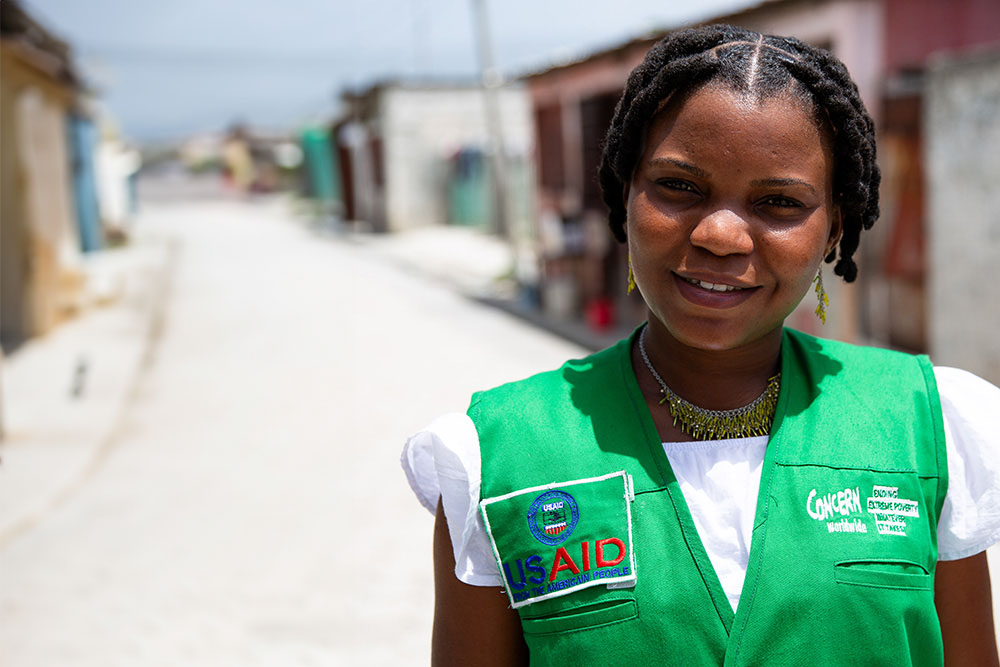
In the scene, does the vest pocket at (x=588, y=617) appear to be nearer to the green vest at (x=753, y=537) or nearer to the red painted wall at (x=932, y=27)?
the green vest at (x=753, y=537)

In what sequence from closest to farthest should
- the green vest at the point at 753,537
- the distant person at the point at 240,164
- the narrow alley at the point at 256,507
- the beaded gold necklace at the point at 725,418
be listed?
the green vest at the point at 753,537 → the beaded gold necklace at the point at 725,418 → the narrow alley at the point at 256,507 → the distant person at the point at 240,164

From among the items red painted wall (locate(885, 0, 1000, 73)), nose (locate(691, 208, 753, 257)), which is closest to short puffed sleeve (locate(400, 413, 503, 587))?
nose (locate(691, 208, 753, 257))

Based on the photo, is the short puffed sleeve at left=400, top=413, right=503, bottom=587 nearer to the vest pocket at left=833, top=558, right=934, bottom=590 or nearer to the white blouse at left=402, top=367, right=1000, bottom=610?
the white blouse at left=402, top=367, right=1000, bottom=610

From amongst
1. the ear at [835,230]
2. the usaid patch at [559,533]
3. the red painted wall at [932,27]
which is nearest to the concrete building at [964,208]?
the red painted wall at [932,27]

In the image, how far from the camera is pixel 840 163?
131cm

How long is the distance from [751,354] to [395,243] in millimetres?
21435

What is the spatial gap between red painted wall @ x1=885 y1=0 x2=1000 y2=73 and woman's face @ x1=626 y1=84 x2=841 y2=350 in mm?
5993

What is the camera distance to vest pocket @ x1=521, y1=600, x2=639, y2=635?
1.21 metres

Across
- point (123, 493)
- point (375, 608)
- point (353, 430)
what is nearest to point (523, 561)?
point (375, 608)

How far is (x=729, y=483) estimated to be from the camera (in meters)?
1.29

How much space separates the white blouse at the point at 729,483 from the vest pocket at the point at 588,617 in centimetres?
8

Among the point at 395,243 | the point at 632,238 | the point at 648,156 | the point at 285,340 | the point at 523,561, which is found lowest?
the point at 395,243

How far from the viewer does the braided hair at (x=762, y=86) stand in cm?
126

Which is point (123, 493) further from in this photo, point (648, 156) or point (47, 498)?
point (648, 156)
